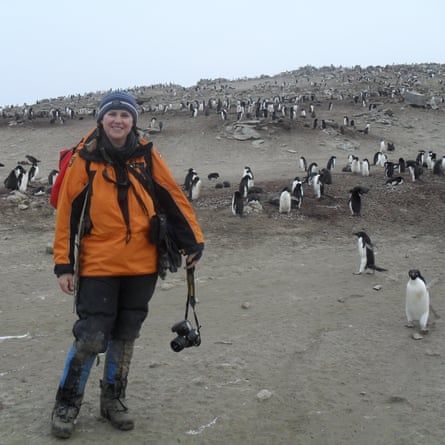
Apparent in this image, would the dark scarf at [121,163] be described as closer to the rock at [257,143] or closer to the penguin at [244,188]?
the penguin at [244,188]

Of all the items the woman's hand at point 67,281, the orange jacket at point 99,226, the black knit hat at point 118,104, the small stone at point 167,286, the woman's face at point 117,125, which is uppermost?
the black knit hat at point 118,104

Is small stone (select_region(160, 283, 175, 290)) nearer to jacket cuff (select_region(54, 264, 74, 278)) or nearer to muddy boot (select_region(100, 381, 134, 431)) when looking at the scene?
muddy boot (select_region(100, 381, 134, 431))

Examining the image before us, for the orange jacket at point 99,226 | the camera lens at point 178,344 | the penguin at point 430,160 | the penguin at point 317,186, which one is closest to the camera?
the orange jacket at point 99,226

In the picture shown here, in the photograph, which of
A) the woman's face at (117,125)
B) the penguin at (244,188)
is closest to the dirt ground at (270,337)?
the penguin at (244,188)

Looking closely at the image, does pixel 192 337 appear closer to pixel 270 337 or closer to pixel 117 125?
pixel 117 125

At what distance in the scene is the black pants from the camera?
2.99 m

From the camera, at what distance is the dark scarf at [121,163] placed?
3.03 m

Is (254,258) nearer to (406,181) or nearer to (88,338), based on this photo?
(88,338)

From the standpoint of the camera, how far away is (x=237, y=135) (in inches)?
877

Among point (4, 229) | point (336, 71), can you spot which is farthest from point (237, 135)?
point (336, 71)

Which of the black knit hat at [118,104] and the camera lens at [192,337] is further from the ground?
the black knit hat at [118,104]

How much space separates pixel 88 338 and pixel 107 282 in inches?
12.8

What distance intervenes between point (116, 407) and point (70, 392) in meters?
0.33

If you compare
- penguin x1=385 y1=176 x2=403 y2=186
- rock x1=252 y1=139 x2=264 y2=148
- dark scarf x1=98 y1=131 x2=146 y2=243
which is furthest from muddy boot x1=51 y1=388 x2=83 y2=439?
rock x1=252 y1=139 x2=264 y2=148
